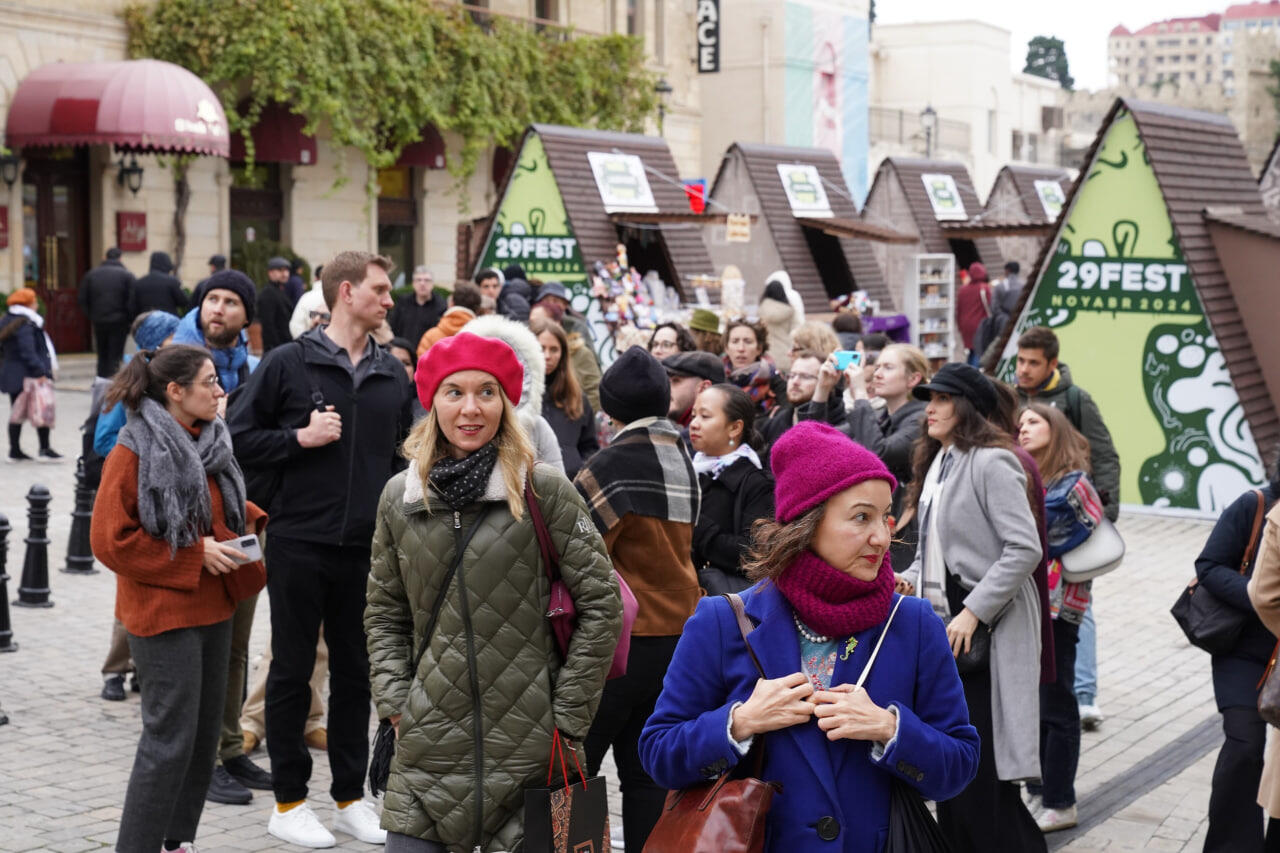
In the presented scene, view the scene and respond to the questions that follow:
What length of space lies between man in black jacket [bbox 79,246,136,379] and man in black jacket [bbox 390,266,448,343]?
681 centimetres

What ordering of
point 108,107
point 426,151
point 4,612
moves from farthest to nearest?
point 426,151 → point 108,107 → point 4,612

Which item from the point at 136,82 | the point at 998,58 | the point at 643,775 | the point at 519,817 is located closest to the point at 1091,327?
the point at 643,775

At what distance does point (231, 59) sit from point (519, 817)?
918 inches

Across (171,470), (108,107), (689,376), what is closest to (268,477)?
(171,470)

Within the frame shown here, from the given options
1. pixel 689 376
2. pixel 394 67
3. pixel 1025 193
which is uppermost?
pixel 394 67

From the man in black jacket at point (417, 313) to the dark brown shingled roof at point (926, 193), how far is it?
11379 millimetres

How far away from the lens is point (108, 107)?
22.6 m

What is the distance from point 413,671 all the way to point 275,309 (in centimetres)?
1578

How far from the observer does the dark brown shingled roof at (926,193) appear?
23359 millimetres

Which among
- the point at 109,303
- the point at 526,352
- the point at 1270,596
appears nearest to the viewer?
the point at 1270,596

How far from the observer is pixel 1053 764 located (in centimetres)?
607

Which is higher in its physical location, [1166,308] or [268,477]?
[1166,308]

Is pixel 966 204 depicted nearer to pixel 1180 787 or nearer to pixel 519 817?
pixel 1180 787

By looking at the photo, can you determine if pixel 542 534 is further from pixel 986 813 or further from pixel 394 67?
pixel 394 67
